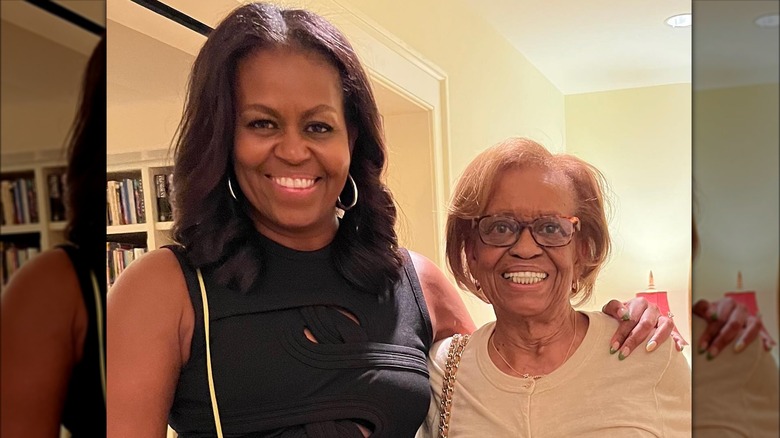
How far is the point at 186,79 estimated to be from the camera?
937 mm

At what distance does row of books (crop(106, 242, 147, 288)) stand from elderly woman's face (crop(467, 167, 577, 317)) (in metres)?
0.41

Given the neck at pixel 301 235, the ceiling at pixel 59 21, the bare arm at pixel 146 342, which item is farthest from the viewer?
the neck at pixel 301 235

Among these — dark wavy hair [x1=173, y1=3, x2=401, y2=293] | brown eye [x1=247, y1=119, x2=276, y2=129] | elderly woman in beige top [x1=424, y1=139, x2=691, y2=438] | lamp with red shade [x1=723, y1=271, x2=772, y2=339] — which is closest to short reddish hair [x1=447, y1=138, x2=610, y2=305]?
elderly woman in beige top [x1=424, y1=139, x2=691, y2=438]

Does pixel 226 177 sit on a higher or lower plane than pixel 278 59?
lower

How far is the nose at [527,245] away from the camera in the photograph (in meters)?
0.91

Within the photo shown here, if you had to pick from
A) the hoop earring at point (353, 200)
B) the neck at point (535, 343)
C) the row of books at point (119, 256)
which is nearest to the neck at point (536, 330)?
the neck at point (535, 343)

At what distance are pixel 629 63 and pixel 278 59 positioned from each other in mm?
412

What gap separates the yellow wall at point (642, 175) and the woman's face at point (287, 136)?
0.93 feet

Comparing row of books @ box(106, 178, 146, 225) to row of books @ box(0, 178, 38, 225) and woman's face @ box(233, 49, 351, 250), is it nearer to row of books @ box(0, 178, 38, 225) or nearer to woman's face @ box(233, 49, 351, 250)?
woman's face @ box(233, 49, 351, 250)

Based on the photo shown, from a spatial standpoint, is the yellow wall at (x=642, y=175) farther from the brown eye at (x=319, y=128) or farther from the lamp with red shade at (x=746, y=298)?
the lamp with red shade at (x=746, y=298)

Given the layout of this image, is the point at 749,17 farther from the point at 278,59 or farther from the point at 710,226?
the point at 278,59

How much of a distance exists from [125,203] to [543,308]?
0.52m

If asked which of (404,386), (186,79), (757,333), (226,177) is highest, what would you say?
(186,79)

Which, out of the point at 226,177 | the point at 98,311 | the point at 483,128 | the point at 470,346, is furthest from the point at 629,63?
the point at 98,311
